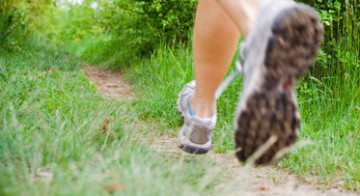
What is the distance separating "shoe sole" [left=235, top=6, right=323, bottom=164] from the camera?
959 mm

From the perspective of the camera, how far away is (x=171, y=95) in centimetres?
239

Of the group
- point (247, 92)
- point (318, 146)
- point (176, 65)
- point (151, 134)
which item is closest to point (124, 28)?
point (176, 65)

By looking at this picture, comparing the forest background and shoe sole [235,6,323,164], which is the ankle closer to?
the forest background

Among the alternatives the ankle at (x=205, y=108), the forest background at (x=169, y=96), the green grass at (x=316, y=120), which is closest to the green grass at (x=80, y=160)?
the forest background at (x=169, y=96)

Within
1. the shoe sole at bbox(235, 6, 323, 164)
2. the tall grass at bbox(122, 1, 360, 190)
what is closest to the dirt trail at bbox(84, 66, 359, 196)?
the tall grass at bbox(122, 1, 360, 190)

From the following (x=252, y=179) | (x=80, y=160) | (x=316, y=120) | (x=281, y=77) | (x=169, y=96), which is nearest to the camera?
(x=281, y=77)

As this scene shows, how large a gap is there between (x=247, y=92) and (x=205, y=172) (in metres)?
0.40

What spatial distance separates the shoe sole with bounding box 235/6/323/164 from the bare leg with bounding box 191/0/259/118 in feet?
1.52

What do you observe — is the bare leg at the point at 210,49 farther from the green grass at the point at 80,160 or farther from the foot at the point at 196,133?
the green grass at the point at 80,160

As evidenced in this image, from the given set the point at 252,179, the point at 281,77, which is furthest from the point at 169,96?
the point at 281,77

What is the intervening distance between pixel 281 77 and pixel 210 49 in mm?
520

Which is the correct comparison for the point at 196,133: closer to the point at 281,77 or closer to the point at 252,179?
the point at 252,179

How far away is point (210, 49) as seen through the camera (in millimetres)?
1454

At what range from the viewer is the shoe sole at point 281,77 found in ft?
3.15
